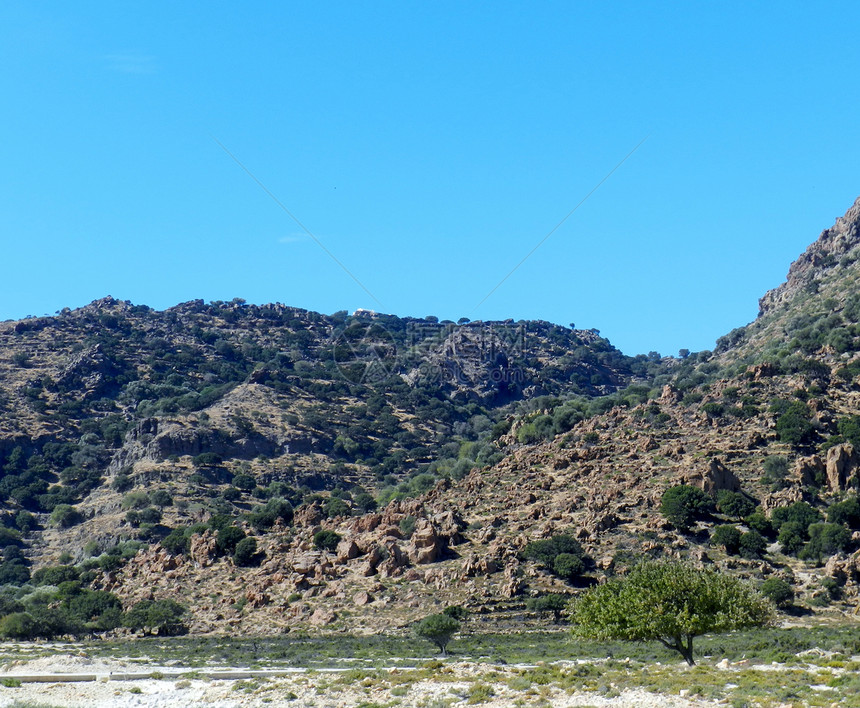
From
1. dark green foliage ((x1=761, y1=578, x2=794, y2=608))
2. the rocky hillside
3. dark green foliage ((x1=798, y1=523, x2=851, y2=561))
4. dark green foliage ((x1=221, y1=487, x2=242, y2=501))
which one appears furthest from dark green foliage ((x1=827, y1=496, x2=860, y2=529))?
dark green foliage ((x1=221, y1=487, x2=242, y2=501))

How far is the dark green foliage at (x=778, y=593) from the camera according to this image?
6284cm

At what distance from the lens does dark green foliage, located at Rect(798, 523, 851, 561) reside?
68.2m

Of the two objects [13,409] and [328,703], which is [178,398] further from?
[328,703]

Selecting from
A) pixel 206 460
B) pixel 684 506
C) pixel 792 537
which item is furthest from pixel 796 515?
pixel 206 460

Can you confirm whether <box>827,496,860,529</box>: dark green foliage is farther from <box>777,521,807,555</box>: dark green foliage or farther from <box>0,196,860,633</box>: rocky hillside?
<box>777,521,807,555</box>: dark green foliage

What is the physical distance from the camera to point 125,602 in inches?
2928

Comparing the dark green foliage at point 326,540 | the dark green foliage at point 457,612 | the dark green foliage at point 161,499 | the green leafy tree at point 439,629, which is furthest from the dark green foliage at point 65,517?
the green leafy tree at point 439,629

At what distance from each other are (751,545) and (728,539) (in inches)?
62.5

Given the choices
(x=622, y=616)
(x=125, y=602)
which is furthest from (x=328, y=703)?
(x=125, y=602)

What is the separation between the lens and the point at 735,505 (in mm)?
74062

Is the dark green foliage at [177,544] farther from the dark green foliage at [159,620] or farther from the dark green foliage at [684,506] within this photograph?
the dark green foliage at [684,506]

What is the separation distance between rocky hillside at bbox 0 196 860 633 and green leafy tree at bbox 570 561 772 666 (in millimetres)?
22070

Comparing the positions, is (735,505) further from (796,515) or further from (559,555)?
(559,555)

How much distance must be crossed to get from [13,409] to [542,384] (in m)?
90.1
